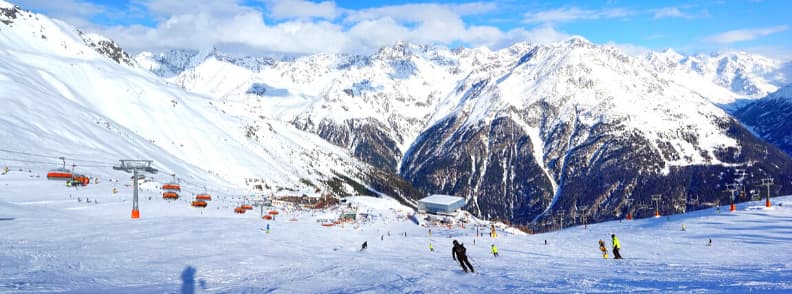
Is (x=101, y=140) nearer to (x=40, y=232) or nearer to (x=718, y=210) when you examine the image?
(x=40, y=232)

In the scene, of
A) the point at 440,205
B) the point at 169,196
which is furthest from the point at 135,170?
the point at 440,205

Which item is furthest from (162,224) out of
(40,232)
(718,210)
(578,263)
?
(718,210)

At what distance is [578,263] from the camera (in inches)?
1403

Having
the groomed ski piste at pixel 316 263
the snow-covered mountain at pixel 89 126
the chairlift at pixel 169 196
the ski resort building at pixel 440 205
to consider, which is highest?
the snow-covered mountain at pixel 89 126

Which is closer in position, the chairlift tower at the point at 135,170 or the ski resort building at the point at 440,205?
the chairlift tower at the point at 135,170

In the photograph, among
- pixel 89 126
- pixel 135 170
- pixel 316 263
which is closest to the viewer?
pixel 316 263

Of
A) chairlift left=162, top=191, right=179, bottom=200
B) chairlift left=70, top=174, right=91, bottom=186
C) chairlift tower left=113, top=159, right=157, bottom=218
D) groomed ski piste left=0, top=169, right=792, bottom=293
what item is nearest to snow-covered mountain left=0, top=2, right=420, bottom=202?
chairlift left=70, top=174, right=91, bottom=186

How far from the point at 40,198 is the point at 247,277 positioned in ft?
154

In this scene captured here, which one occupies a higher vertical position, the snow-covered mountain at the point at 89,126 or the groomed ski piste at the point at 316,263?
the snow-covered mountain at the point at 89,126

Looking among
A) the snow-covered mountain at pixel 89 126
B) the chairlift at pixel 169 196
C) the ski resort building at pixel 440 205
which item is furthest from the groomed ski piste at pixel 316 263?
the ski resort building at pixel 440 205

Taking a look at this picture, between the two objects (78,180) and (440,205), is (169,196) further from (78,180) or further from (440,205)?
(440,205)

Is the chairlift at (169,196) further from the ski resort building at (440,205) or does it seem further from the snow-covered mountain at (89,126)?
the ski resort building at (440,205)

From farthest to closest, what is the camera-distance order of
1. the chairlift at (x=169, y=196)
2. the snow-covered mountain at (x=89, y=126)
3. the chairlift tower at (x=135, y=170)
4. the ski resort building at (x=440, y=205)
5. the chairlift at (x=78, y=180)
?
1. the ski resort building at (x=440, y=205)
2. the snow-covered mountain at (x=89, y=126)
3. the chairlift at (x=169, y=196)
4. the chairlift at (x=78, y=180)
5. the chairlift tower at (x=135, y=170)

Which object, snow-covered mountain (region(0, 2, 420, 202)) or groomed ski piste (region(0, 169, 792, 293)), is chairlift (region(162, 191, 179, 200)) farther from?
groomed ski piste (region(0, 169, 792, 293))
